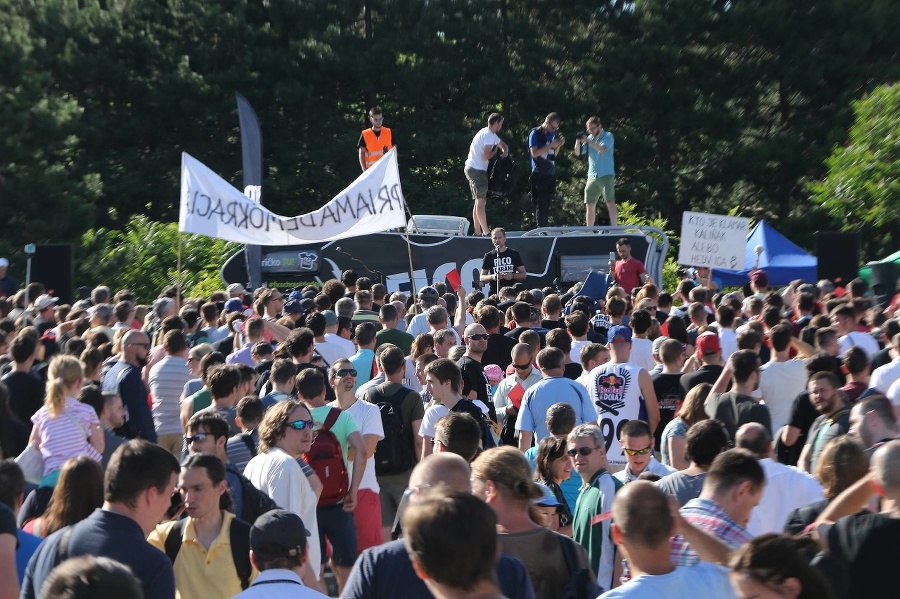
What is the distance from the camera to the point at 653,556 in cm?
409

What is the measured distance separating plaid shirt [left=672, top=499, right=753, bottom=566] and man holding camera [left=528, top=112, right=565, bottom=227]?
1288cm

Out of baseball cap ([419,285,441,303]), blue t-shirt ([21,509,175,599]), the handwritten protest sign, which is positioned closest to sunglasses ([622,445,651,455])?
blue t-shirt ([21,509,175,599])

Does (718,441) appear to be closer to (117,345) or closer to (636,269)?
(117,345)

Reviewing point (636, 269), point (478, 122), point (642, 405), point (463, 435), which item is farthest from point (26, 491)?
point (478, 122)

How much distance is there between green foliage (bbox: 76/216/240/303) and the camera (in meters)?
26.5

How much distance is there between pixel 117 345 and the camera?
33.6 feet

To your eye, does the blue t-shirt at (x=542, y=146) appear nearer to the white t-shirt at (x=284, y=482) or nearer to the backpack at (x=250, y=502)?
the white t-shirt at (x=284, y=482)

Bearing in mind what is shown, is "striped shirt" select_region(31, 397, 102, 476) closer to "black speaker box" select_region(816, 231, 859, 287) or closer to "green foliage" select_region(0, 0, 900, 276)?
"black speaker box" select_region(816, 231, 859, 287)

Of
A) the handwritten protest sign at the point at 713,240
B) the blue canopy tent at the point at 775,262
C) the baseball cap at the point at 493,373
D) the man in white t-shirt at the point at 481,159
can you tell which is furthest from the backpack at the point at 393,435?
the blue canopy tent at the point at 775,262

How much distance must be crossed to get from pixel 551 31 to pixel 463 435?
28.2 metres

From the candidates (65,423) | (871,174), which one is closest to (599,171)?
(871,174)

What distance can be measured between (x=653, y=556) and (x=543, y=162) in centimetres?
1462

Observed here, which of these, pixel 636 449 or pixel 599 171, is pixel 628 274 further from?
pixel 636 449

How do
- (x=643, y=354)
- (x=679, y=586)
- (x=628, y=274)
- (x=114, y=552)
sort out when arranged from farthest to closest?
1. (x=628, y=274)
2. (x=643, y=354)
3. (x=114, y=552)
4. (x=679, y=586)
